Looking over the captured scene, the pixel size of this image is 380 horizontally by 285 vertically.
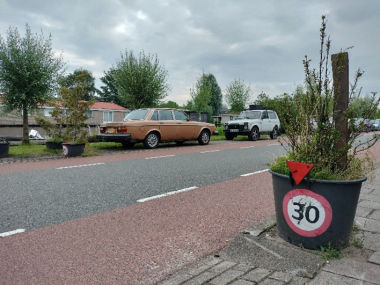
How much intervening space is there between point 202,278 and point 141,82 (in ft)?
79.1

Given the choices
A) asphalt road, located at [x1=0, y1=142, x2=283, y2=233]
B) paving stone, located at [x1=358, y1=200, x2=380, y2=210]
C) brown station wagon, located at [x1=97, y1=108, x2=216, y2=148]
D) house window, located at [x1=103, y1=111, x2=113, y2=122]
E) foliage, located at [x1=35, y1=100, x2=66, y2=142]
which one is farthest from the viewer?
house window, located at [x1=103, y1=111, x2=113, y2=122]

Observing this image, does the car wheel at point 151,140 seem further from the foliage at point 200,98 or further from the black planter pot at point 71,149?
the foliage at point 200,98

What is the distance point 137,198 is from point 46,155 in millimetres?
7016

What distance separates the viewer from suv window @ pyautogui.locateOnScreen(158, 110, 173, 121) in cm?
1369

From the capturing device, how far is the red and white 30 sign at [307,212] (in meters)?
2.74

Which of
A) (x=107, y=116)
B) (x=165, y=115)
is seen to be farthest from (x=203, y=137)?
(x=107, y=116)

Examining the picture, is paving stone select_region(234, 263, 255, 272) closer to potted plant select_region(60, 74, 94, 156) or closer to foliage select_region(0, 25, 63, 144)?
potted plant select_region(60, 74, 94, 156)

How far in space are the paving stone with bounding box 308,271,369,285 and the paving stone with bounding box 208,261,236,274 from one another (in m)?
0.64

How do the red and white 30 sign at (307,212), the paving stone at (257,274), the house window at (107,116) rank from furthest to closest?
1. the house window at (107,116)
2. the red and white 30 sign at (307,212)
3. the paving stone at (257,274)

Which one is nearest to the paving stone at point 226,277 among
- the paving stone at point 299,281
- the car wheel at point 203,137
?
the paving stone at point 299,281

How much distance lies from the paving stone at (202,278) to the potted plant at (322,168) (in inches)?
37.8

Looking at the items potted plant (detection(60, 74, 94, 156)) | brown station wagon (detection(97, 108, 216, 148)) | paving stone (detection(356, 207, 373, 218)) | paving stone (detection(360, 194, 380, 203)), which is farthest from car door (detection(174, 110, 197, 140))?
paving stone (detection(356, 207, 373, 218))

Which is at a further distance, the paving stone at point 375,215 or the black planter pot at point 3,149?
the black planter pot at point 3,149

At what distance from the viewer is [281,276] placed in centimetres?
241
